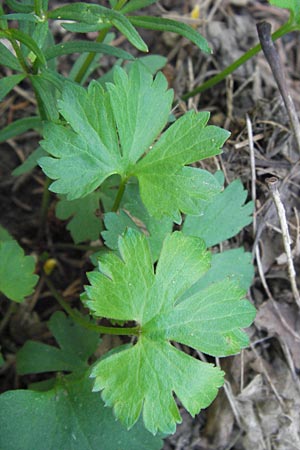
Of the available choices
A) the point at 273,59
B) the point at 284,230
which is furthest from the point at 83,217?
the point at 273,59

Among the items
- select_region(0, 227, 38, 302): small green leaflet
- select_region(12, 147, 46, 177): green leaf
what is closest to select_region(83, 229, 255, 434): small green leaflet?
select_region(0, 227, 38, 302): small green leaflet

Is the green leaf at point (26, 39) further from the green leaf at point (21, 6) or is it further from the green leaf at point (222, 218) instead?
the green leaf at point (222, 218)

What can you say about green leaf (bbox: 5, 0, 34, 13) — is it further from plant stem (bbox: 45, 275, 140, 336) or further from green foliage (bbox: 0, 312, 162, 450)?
green foliage (bbox: 0, 312, 162, 450)

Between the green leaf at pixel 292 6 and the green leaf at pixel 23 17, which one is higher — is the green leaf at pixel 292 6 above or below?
above

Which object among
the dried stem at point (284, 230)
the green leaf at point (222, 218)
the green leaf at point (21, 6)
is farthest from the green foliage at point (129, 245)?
the dried stem at point (284, 230)

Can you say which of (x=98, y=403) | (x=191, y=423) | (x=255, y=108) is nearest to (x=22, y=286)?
(x=98, y=403)

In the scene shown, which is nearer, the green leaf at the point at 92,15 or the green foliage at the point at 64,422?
the green leaf at the point at 92,15

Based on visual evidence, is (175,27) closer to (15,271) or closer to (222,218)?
(222,218)

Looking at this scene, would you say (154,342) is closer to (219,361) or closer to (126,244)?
(126,244)
